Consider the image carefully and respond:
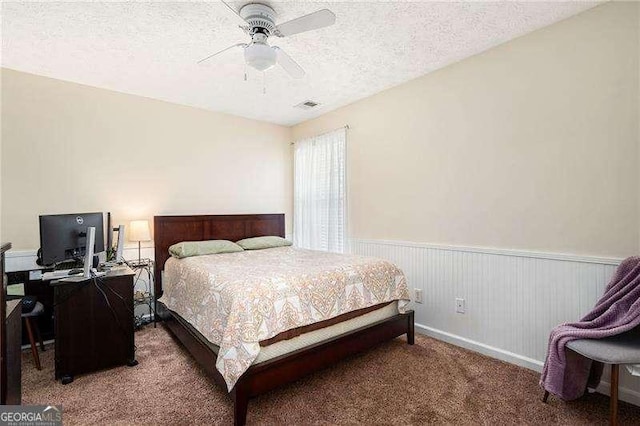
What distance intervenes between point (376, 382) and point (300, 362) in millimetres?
623

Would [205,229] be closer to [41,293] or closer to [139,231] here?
[139,231]

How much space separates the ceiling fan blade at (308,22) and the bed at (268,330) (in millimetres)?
1687

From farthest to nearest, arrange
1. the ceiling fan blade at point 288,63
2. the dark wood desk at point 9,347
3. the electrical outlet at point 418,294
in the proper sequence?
1. the electrical outlet at point 418,294
2. the ceiling fan blade at point 288,63
3. the dark wood desk at point 9,347

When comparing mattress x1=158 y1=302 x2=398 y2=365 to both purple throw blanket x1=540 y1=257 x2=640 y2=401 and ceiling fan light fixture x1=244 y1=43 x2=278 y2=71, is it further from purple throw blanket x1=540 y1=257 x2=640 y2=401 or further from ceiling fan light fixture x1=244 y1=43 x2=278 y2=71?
ceiling fan light fixture x1=244 y1=43 x2=278 y2=71

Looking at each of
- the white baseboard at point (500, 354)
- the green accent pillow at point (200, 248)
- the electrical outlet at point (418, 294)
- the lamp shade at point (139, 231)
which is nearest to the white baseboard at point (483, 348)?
the white baseboard at point (500, 354)

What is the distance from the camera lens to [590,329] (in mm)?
1916

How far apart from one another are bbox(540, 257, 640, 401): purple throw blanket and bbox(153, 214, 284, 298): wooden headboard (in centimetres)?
355

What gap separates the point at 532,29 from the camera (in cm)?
249

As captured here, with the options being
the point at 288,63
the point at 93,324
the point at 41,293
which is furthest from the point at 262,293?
the point at 41,293

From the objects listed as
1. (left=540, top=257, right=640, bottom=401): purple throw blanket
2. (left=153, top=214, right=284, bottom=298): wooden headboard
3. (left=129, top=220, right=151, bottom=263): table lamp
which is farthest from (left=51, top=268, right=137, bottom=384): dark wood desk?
(left=540, top=257, right=640, bottom=401): purple throw blanket

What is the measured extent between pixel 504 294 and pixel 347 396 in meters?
1.58

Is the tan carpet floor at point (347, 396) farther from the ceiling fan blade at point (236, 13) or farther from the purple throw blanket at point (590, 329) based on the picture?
the ceiling fan blade at point (236, 13)

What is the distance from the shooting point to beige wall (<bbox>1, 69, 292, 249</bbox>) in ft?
10.2

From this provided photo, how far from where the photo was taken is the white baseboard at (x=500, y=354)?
2.11 m
